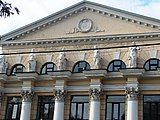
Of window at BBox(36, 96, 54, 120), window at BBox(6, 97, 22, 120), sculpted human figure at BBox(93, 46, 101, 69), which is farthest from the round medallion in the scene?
window at BBox(6, 97, 22, 120)

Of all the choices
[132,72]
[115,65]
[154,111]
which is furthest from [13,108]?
[154,111]

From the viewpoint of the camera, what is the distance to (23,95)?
36469 millimetres

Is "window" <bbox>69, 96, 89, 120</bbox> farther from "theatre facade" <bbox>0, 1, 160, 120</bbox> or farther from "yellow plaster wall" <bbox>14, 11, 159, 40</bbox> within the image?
"yellow plaster wall" <bbox>14, 11, 159, 40</bbox>

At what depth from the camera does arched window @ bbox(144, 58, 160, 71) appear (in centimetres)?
3444

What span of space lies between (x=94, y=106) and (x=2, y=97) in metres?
9.92

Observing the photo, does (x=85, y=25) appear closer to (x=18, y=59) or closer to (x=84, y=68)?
(x=84, y=68)

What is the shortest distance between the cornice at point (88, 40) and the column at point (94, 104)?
5.07 meters

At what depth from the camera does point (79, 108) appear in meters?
35.4

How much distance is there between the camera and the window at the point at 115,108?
3397cm

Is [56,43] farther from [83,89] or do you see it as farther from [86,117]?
[86,117]

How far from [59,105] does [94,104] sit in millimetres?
3383

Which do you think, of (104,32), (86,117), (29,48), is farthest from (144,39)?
(29,48)

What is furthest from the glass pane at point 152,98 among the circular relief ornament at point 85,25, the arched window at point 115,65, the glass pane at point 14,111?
the glass pane at point 14,111

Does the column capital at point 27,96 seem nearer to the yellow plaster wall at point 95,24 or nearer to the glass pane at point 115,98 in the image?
the yellow plaster wall at point 95,24
